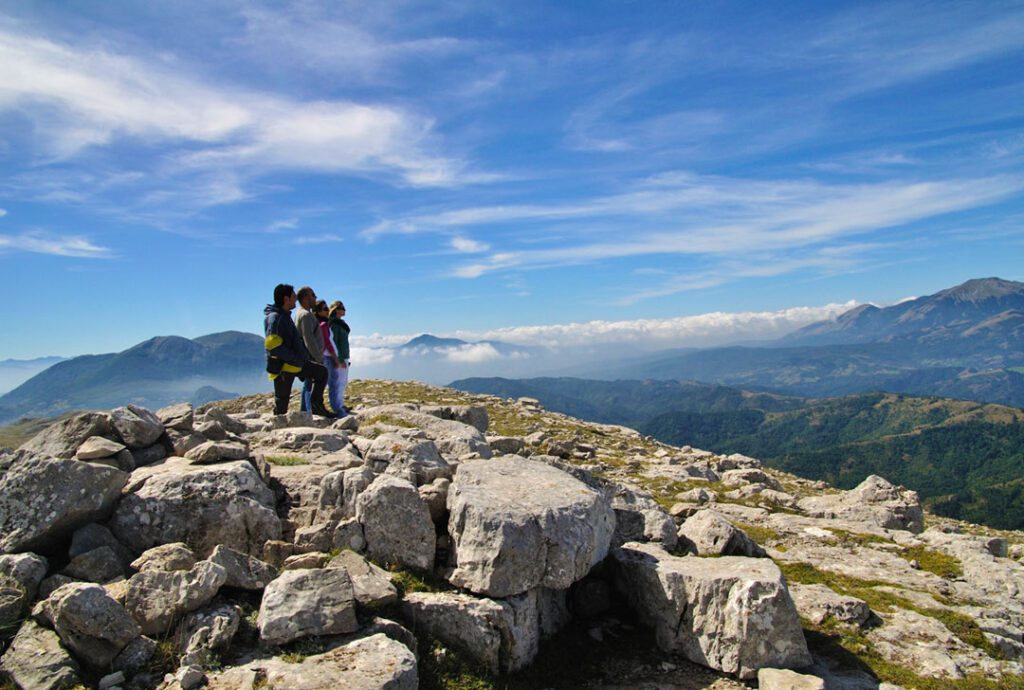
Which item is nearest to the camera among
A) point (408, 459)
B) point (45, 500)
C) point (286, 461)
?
point (45, 500)

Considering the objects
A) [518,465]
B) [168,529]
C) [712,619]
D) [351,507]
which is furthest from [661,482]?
[168,529]

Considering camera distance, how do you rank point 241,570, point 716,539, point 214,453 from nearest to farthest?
point 241,570
point 214,453
point 716,539

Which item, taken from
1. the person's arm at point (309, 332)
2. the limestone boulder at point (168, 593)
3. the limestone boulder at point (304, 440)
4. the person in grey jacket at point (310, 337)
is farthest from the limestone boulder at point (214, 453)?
the person's arm at point (309, 332)

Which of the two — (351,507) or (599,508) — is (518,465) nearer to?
(599,508)

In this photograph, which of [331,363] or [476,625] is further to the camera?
[331,363]

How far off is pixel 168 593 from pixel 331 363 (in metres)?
17.8

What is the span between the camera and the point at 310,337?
25016 millimetres

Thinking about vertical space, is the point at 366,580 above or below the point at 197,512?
below

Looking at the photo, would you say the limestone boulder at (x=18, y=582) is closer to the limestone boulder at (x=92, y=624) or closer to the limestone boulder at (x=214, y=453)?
the limestone boulder at (x=92, y=624)

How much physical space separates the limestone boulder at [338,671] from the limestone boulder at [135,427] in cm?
846

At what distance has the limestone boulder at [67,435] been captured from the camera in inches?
520

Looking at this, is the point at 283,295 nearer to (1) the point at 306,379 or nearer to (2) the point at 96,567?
(1) the point at 306,379

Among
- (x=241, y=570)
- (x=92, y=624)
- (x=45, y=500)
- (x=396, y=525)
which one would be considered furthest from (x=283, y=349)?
(x=92, y=624)

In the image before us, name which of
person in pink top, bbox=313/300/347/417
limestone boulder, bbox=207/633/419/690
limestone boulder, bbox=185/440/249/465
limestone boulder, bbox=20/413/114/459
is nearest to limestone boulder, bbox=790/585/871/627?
limestone boulder, bbox=207/633/419/690
